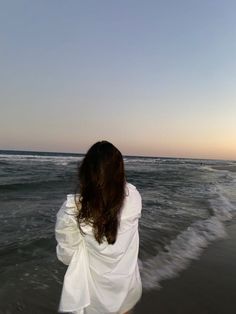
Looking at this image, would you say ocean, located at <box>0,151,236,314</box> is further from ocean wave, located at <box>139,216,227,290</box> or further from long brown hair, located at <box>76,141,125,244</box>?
long brown hair, located at <box>76,141,125,244</box>

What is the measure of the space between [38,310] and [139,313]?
3.94 ft

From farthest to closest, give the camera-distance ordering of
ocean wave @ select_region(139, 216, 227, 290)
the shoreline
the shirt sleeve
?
ocean wave @ select_region(139, 216, 227, 290) < the shoreline < the shirt sleeve

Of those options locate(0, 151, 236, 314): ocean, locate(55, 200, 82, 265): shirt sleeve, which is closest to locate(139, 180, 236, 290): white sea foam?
locate(0, 151, 236, 314): ocean

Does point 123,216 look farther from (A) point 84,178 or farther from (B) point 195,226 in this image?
(B) point 195,226

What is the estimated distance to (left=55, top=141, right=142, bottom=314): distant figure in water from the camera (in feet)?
8.73

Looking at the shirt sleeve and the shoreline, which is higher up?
the shirt sleeve

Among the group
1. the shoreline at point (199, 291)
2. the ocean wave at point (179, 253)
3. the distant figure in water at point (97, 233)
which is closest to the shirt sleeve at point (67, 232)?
the distant figure in water at point (97, 233)

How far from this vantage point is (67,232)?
2.66m

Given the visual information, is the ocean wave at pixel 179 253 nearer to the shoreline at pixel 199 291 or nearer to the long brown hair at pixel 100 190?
the shoreline at pixel 199 291

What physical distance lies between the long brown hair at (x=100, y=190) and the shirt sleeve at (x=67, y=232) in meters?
0.06

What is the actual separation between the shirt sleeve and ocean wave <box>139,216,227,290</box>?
3109 millimetres

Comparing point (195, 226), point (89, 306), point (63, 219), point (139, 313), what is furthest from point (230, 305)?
point (195, 226)

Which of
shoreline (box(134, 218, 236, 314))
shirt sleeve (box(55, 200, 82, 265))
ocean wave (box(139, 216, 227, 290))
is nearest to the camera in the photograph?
shirt sleeve (box(55, 200, 82, 265))

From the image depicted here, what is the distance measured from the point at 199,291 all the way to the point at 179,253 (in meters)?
1.89
